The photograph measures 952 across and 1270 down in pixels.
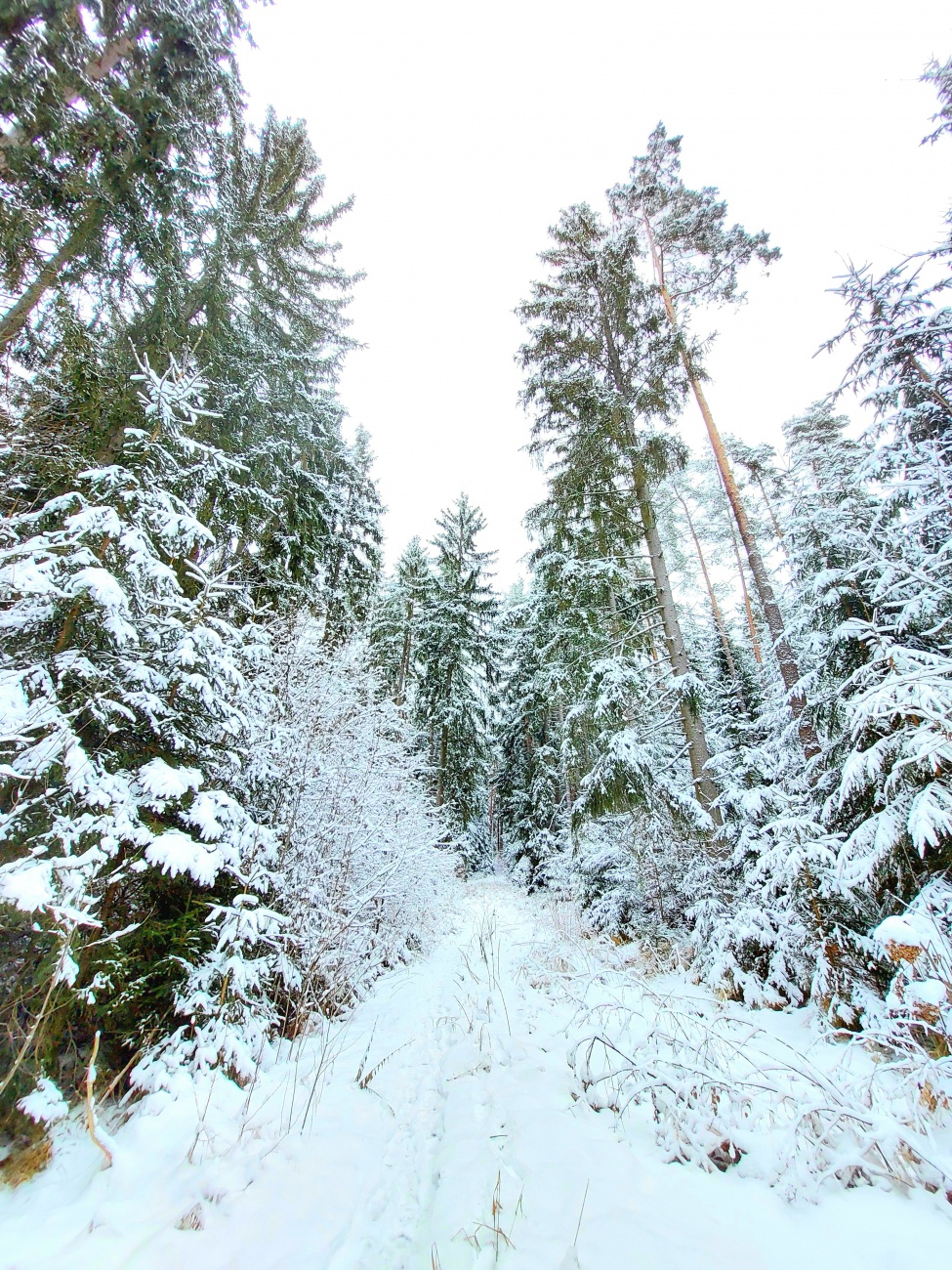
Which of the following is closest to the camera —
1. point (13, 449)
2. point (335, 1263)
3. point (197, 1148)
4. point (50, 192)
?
point (335, 1263)

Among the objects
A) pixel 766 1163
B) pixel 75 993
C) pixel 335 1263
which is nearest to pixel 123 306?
pixel 75 993

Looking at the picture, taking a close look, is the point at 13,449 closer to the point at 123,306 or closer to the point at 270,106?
the point at 123,306

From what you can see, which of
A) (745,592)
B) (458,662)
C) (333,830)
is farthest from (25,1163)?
(745,592)

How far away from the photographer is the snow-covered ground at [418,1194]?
180 cm

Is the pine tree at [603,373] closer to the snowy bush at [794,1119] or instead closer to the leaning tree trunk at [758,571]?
the leaning tree trunk at [758,571]

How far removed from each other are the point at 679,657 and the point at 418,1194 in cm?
667

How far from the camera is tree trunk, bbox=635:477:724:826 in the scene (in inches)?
278

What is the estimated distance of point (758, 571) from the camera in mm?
7211

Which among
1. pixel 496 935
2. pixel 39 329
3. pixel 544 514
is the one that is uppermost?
pixel 39 329

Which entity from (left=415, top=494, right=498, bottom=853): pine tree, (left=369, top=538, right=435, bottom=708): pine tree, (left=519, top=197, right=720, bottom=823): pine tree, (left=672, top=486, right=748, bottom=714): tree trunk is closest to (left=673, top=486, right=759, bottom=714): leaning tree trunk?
(left=672, top=486, right=748, bottom=714): tree trunk

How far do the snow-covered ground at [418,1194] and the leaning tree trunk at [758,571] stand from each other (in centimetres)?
478

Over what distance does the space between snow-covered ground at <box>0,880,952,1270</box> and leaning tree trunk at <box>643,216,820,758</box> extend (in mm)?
4777

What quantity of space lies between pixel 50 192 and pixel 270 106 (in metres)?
6.27

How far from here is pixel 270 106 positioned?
921 centimetres
